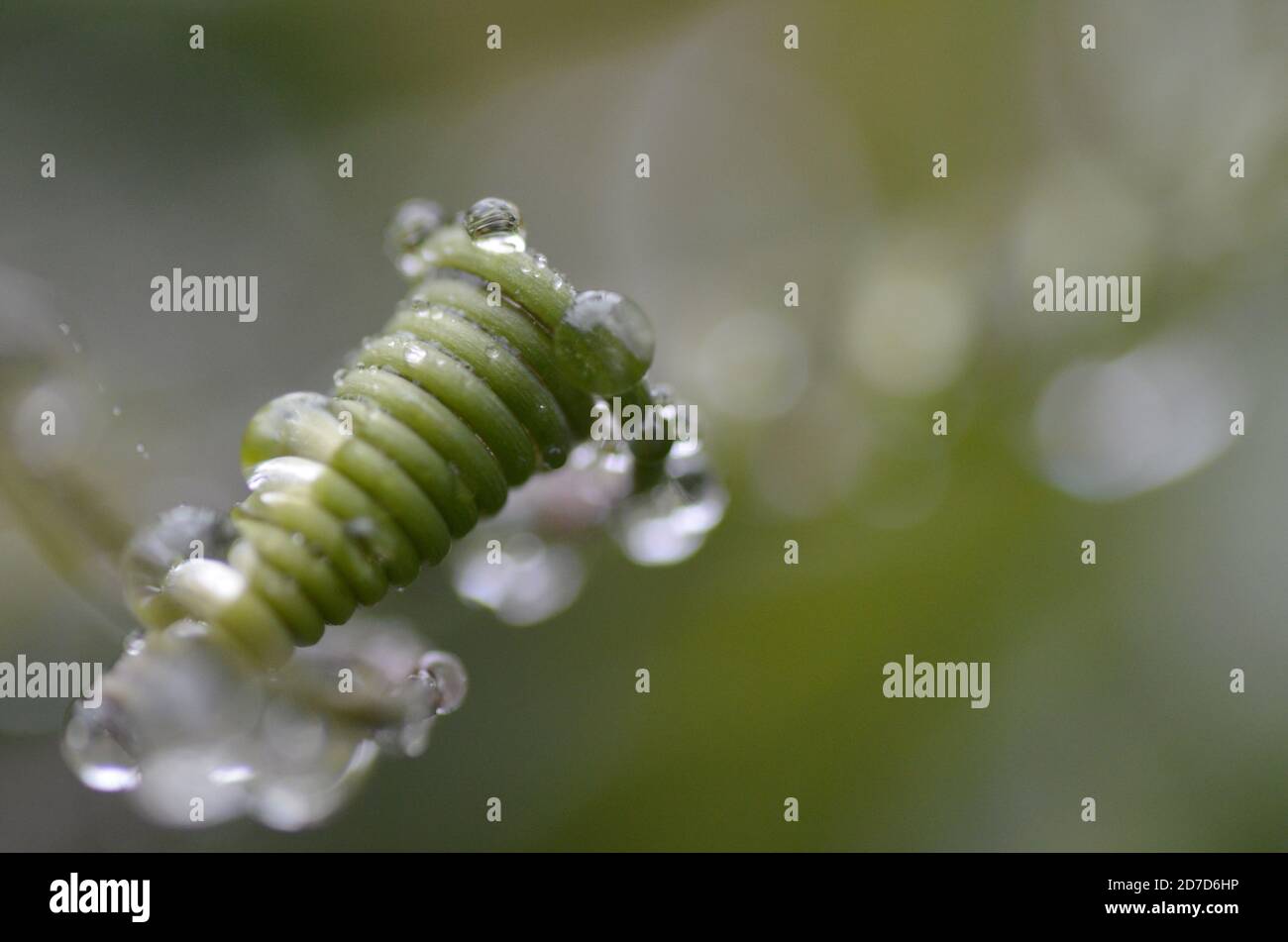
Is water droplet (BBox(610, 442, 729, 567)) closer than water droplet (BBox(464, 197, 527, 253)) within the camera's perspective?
No

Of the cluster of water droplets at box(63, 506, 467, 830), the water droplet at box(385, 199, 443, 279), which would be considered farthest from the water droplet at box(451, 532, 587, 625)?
the water droplet at box(385, 199, 443, 279)

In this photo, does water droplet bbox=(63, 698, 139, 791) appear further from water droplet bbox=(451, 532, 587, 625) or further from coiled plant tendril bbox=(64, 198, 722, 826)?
water droplet bbox=(451, 532, 587, 625)

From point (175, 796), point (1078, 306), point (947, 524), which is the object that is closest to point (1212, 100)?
point (1078, 306)

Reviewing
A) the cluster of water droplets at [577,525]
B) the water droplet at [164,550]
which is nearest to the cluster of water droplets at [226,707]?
the water droplet at [164,550]

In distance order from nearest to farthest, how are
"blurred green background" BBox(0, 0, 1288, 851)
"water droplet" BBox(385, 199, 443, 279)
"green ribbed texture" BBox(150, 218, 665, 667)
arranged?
"green ribbed texture" BBox(150, 218, 665, 667)
"water droplet" BBox(385, 199, 443, 279)
"blurred green background" BBox(0, 0, 1288, 851)

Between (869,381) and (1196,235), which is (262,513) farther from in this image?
(1196,235)

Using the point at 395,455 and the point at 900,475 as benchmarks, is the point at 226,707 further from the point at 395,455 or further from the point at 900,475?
the point at 900,475

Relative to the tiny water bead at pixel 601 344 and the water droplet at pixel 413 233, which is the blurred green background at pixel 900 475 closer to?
the water droplet at pixel 413 233

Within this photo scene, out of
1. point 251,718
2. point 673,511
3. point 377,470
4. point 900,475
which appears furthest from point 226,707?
point 900,475
